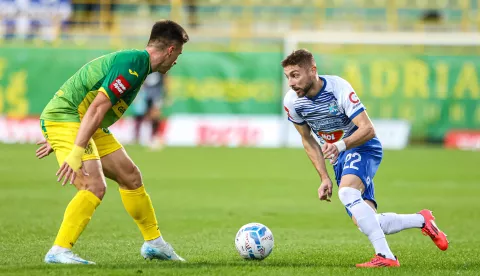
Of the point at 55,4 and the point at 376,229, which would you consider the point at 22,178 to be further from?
the point at 55,4

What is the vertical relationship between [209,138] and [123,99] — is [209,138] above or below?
below

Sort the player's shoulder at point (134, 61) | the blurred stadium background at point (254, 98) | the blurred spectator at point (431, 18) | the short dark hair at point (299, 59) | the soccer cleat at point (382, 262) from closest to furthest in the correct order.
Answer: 1. the player's shoulder at point (134, 61)
2. the soccer cleat at point (382, 262)
3. the short dark hair at point (299, 59)
4. the blurred stadium background at point (254, 98)
5. the blurred spectator at point (431, 18)

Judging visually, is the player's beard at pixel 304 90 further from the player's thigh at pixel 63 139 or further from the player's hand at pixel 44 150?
the player's hand at pixel 44 150

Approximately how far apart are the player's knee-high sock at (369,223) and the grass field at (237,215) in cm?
24

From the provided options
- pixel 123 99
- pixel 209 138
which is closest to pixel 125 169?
pixel 123 99

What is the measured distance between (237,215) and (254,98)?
51.9ft

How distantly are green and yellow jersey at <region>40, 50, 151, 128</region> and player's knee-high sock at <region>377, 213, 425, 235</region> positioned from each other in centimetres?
242

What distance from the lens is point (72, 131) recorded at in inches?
296

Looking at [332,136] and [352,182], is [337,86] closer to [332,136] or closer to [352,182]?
[332,136]

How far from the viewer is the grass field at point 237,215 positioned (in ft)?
25.6

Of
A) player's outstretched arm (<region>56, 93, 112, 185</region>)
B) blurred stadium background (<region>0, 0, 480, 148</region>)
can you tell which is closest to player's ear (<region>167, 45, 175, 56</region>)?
player's outstretched arm (<region>56, 93, 112, 185</region>)

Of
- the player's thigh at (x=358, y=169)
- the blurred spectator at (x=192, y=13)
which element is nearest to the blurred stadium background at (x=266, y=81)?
the blurred spectator at (x=192, y=13)

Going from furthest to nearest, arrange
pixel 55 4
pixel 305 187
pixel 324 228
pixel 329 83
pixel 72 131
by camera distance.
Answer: pixel 55 4, pixel 305 187, pixel 324 228, pixel 329 83, pixel 72 131

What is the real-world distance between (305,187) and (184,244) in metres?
7.60
